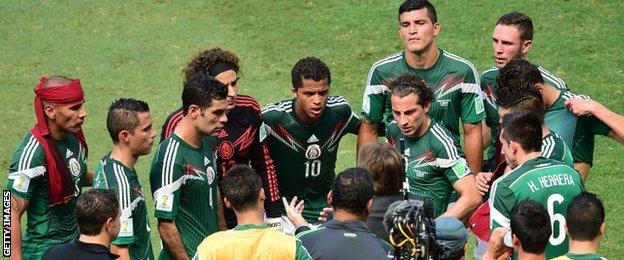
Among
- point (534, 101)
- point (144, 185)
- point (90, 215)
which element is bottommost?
point (144, 185)

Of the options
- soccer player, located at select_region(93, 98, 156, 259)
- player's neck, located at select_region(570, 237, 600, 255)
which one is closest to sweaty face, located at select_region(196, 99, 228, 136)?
soccer player, located at select_region(93, 98, 156, 259)

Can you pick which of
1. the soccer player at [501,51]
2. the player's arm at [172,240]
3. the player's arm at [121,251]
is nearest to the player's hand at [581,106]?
the soccer player at [501,51]

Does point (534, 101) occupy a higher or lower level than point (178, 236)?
higher

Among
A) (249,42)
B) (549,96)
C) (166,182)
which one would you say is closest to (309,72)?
(166,182)

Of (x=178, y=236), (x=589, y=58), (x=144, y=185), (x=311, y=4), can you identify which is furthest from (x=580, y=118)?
(x=311, y=4)

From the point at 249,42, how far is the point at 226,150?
7680mm

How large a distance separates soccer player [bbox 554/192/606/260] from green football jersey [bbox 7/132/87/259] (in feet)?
12.0

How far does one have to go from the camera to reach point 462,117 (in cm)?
1016

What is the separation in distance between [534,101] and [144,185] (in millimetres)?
5850

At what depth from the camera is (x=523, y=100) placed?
8617 millimetres

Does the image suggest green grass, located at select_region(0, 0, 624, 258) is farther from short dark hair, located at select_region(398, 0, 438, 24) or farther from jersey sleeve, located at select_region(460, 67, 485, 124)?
jersey sleeve, located at select_region(460, 67, 485, 124)

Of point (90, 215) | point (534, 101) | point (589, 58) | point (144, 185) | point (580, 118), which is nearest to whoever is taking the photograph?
point (90, 215)

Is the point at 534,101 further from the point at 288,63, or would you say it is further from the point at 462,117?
the point at 288,63

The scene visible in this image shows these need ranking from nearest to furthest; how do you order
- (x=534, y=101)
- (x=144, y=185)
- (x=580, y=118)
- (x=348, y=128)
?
(x=534, y=101) < (x=580, y=118) < (x=348, y=128) < (x=144, y=185)
